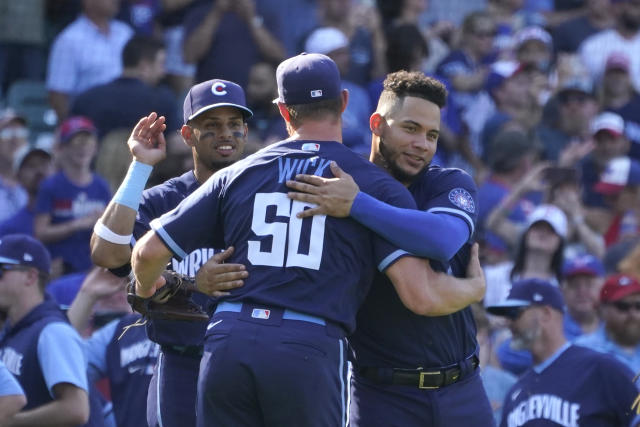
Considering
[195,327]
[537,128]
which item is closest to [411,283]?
[195,327]

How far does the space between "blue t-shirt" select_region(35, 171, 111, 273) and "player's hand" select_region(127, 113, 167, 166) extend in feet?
14.7

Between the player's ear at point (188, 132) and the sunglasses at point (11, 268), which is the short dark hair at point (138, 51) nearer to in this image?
the sunglasses at point (11, 268)

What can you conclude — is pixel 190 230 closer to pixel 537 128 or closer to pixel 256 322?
pixel 256 322

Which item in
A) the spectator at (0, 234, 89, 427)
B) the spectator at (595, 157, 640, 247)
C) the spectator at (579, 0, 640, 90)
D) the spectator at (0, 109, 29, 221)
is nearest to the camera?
the spectator at (0, 234, 89, 427)

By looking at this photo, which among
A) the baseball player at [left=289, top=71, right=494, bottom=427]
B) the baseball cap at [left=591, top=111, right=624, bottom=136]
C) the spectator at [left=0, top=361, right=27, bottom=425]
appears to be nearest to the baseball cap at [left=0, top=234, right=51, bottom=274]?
the spectator at [left=0, top=361, right=27, bottom=425]

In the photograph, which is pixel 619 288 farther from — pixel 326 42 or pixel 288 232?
pixel 326 42

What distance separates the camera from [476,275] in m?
5.33

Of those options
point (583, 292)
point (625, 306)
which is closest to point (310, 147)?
point (625, 306)

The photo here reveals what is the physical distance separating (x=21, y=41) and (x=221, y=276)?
843cm

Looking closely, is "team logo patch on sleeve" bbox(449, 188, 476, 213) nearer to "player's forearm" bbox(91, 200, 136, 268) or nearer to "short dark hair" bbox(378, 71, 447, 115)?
"short dark hair" bbox(378, 71, 447, 115)

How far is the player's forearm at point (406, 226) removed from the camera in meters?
4.86

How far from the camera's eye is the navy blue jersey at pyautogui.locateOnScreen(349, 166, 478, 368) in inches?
211

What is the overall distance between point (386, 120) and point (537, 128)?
744 cm

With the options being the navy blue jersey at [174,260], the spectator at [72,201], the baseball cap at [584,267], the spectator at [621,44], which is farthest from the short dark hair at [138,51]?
the spectator at [621,44]
